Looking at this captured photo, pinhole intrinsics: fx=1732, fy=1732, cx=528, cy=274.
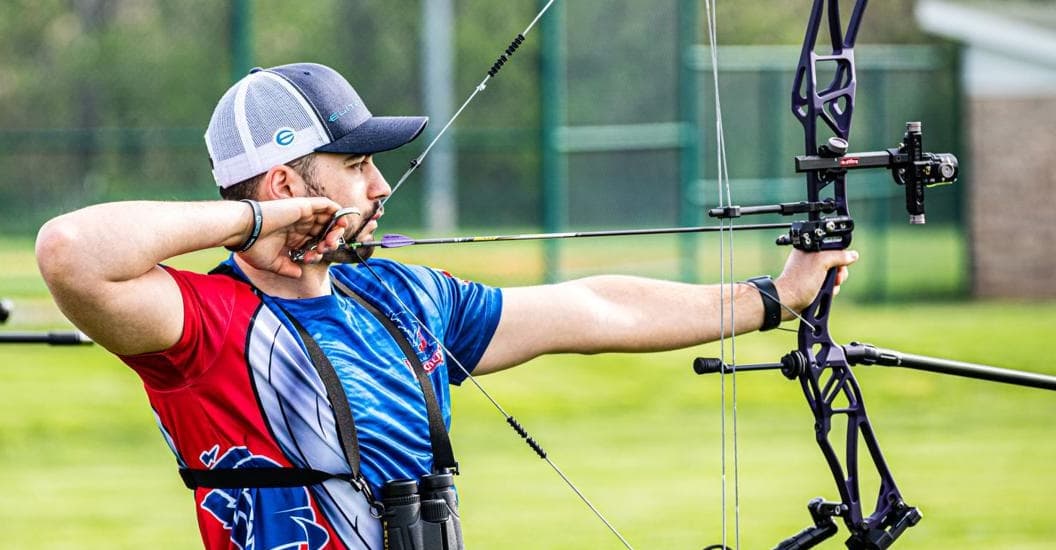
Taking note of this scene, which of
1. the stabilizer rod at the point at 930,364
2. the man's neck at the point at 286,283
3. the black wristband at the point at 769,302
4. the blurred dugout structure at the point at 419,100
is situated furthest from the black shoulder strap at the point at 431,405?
the blurred dugout structure at the point at 419,100

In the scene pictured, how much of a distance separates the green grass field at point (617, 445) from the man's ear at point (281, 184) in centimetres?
429

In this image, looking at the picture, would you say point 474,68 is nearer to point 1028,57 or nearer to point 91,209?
point 1028,57

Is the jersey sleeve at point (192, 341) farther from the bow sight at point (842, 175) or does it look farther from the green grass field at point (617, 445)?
the green grass field at point (617, 445)

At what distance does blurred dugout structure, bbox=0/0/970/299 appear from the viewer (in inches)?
573

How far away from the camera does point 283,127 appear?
3400mm

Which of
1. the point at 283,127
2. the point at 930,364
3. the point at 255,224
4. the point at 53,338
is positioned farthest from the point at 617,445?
the point at 255,224

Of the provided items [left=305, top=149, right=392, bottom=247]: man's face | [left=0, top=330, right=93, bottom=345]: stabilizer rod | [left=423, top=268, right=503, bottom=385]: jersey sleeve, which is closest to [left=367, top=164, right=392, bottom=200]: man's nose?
[left=305, top=149, right=392, bottom=247]: man's face

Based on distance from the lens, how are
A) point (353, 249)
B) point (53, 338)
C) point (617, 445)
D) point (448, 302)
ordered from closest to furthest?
point (353, 249), point (448, 302), point (53, 338), point (617, 445)

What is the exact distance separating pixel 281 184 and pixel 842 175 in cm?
121

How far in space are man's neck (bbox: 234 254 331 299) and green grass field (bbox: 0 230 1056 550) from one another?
14.0ft

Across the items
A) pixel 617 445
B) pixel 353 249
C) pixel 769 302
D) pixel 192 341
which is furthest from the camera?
pixel 617 445

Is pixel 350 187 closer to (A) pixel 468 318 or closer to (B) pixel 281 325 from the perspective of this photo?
(B) pixel 281 325

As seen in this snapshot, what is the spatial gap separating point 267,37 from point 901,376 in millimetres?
Answer: 5908

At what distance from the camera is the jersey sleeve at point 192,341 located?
3.19m
